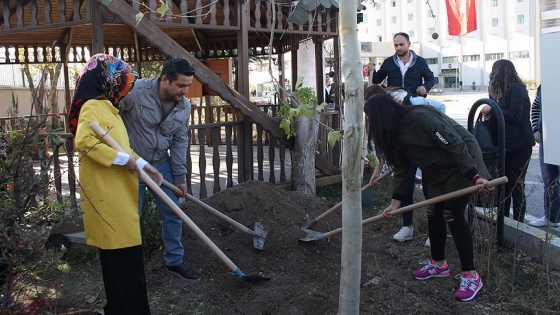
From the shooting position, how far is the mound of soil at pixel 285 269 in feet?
13.3

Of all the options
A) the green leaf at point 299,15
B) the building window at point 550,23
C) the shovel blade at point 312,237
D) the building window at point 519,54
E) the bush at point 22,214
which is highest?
the building window at point 550,23

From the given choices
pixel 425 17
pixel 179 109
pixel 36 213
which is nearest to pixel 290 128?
pixel 179 109

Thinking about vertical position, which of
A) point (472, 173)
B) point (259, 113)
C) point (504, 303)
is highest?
point (259, 113)

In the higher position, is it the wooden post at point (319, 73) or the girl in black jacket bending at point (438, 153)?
the wooden post at point (319, 73)

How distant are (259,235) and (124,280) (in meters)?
1.67

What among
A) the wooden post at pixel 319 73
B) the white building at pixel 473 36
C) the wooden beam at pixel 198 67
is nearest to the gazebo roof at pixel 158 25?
the wooden beam at pixel 198 67

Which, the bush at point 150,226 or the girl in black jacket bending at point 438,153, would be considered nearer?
the girl in black jacket bending at point 438,153

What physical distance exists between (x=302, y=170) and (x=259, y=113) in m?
0.94

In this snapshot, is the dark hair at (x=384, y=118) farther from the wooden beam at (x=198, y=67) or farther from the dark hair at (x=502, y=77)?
the wooden beam at (x=198, y=67)

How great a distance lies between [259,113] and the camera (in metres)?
6.94

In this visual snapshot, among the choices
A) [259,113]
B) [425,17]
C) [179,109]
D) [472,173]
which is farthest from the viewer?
[425,17]

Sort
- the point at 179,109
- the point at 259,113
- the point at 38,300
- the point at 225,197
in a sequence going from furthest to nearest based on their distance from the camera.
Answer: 1. the point at 259,113
2. the point at 225,197
3. the point at 179,109
4. the point at 38,300

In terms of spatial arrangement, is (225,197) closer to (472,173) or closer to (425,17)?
(472,173)

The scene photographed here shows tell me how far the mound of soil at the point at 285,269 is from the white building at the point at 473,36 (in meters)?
53.4
